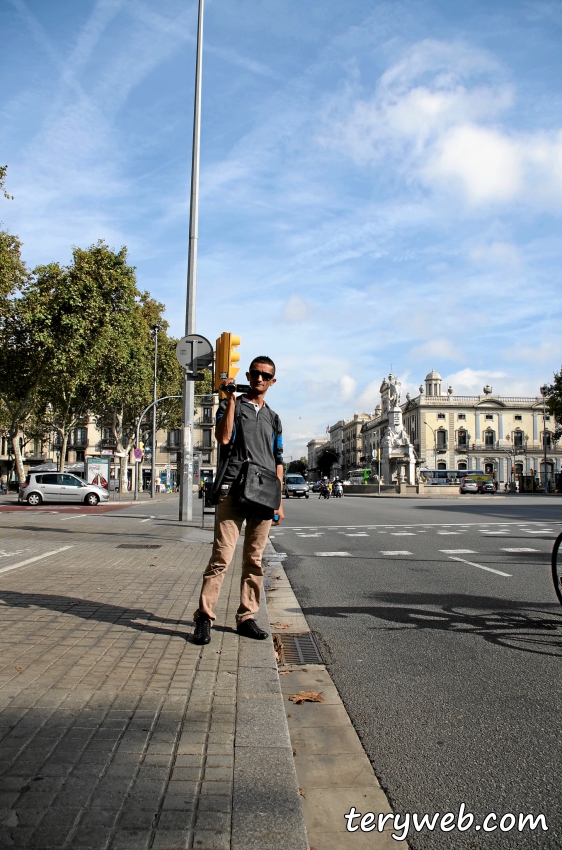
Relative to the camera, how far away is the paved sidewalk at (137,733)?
2.27m

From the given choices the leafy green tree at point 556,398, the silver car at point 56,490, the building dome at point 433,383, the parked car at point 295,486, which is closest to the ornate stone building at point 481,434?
the building dome at point 433,383

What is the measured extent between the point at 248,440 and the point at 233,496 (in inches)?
15.5

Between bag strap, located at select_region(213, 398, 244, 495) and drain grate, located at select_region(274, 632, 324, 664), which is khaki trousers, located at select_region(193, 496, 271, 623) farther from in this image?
drain grate, located at select_region(274, 632, 324, 664)

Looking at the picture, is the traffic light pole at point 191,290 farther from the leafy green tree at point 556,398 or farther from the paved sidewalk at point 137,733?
the leafy green tree at point 556,398

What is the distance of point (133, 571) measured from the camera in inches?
327

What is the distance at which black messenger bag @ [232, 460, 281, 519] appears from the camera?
4750mm

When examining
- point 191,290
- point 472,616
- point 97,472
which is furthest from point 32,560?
point 97,472

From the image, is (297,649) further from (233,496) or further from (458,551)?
(458,551)

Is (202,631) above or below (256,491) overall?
below

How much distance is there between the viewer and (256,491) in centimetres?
478

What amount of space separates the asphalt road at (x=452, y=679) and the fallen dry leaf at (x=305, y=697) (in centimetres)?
16

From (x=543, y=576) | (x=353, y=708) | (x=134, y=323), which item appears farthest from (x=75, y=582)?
(x=134, y=323)

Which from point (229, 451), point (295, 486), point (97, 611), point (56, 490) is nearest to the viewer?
point (229, 451)

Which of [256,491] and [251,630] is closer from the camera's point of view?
[256,491]
